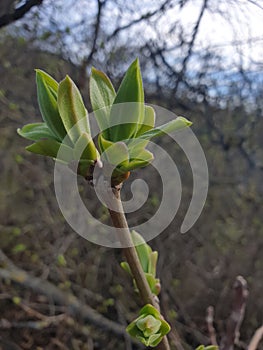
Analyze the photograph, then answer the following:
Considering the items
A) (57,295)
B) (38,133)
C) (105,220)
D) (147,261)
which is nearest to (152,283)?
(147,261)

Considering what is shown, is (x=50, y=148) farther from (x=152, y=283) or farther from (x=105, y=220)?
(x=105, y=220)

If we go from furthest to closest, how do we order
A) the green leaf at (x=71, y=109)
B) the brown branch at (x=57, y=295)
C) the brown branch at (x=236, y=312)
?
the brown branch at (x=57, y=295) → the brown branch at (x=236, y=312) → the green leaf at (x=71, y=109)

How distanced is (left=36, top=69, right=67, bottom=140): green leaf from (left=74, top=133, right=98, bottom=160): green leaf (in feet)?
0.04

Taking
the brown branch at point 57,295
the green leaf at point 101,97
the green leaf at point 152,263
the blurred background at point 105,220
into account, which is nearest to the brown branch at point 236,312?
the green leaf at point 152,263

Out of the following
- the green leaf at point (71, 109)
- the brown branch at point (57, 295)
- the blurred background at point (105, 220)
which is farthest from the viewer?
the brown branch at point (57, 295)

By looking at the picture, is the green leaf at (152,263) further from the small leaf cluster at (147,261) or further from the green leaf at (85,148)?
the green leaf at (85,148)

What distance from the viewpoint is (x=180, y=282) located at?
1.37 meters

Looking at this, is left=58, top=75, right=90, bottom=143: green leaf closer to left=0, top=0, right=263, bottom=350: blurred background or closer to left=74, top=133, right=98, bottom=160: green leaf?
left=74, top=133, right=98, bottom=160: green leaf

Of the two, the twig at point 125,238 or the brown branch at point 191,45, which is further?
the brown branch at point 191,45

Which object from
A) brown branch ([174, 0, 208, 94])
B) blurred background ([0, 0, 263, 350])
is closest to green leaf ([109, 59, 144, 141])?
brown branch ([174, 0, 208, 94])

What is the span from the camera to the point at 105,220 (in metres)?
1.23

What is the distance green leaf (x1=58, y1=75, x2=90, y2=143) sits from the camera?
19 cm

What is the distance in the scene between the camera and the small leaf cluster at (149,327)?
8.9 inches

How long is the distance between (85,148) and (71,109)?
0.06ft
